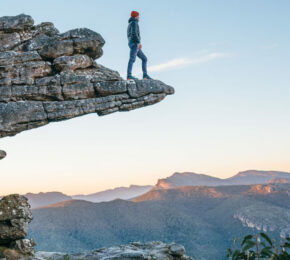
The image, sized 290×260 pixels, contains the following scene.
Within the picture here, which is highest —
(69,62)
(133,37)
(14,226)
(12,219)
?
(133,37)

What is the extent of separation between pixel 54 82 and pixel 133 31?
6.37 meters

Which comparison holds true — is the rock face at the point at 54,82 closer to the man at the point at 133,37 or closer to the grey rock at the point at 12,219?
the man at the point at 133,37

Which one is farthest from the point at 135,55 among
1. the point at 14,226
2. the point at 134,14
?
the point at 14,226

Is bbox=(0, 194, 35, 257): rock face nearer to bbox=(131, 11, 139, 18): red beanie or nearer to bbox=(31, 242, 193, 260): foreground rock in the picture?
bbox=(31, 242, 193, 260): foreground rock

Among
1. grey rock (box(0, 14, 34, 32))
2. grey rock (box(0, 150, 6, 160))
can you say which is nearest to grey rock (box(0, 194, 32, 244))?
grey rock (box(0, 150, 6, 160))

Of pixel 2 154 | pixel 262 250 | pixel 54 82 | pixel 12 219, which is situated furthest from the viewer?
pixel 2 154

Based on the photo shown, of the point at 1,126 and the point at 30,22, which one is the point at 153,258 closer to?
the point at 1,126

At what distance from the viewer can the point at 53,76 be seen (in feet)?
73.3

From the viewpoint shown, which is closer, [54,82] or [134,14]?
[54,82]

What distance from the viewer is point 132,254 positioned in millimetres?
19609

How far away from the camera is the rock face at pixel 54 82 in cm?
2177

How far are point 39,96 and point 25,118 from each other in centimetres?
171

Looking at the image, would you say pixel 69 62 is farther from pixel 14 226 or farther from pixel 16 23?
pixel 14 226

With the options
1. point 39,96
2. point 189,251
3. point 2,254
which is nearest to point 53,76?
point 39,96
